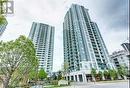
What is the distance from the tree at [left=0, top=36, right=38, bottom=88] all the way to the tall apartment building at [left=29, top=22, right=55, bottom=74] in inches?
2645

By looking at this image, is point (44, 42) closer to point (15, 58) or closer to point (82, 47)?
point (82, 47)

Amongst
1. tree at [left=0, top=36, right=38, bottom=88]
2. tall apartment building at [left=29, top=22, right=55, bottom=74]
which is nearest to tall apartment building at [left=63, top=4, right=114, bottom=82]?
tall apartment building at [left=29, top=22, right=55, bottom=74]

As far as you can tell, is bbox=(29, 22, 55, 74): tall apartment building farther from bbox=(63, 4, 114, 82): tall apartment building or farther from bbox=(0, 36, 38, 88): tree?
bbox=(0, 36, 38, 88): tree

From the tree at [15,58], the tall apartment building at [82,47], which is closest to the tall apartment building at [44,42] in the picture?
the tall apartment building at [82,47]

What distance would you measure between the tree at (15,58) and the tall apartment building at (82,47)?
1269 inches

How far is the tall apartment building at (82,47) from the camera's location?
4742 cm

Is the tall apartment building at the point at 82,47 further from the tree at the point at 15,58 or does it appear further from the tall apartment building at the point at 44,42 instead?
the tree at the point at 15,58

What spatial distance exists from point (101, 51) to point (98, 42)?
166 inches

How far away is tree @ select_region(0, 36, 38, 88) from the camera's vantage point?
420 inches

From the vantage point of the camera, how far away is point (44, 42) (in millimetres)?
85250

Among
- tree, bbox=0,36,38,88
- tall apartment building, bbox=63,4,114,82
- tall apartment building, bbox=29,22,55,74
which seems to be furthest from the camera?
tall apartment building, bbox=29,22,55,74

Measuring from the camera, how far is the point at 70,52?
190 ft

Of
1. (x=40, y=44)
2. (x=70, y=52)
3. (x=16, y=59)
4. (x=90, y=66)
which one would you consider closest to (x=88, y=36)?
(x=70, y=52)

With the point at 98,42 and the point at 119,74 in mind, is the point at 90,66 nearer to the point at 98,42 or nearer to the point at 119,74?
the point at 119,74
